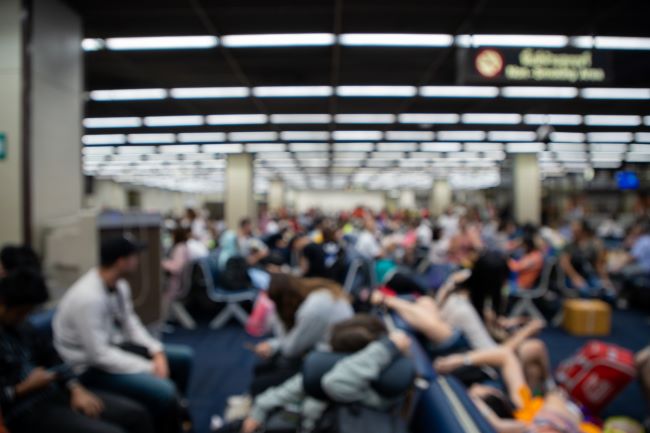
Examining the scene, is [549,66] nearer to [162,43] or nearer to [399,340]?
[399,340]

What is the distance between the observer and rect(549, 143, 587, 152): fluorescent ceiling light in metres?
13.3

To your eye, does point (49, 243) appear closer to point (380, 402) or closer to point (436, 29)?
point (380, 402)

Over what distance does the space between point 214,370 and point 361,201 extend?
121 ft

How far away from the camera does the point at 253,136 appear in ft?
39.6

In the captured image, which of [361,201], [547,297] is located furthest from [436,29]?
[361,201]

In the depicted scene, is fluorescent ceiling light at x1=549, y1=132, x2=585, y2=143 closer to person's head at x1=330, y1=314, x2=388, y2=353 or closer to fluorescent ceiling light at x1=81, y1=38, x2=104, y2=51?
fluorescent ceiling light at x1=81, y1=38, x2=104, y2=51

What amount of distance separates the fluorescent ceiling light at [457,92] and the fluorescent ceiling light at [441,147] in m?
5.59

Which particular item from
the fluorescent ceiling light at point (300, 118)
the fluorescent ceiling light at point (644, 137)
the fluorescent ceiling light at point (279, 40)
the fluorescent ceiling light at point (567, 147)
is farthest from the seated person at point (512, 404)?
the fluorescent ceiling light at point (567, 147)

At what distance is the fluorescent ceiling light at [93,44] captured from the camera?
517 centimetres

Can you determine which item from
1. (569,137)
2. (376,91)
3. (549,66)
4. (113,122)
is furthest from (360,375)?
(569,137)

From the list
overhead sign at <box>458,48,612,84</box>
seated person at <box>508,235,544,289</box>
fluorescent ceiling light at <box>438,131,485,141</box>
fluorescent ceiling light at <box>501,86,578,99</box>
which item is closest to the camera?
overhead sign at <box>458,48,612,84</box>

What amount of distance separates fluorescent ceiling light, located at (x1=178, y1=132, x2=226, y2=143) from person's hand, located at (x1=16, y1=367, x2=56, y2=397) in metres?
10.1

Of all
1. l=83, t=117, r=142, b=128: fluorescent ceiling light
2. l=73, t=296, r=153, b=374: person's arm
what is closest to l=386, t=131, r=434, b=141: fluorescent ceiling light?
l=83, t=117, r=142, b=128: fluorescent ceiling light

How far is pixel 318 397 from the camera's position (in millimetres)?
1781
